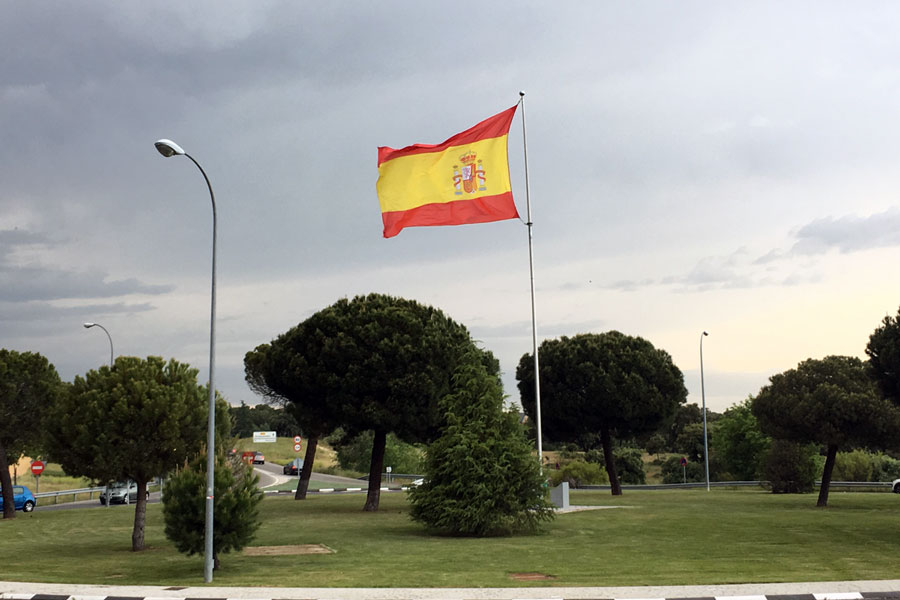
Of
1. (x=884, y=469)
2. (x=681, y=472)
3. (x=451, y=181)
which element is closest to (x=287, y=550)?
(x=451, y=181)

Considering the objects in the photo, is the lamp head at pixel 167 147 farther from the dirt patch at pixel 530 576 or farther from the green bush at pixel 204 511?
the dirt patch at pixel 530 576

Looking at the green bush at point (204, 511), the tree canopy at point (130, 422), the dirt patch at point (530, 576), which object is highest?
the tree canopy at point (130, 422)

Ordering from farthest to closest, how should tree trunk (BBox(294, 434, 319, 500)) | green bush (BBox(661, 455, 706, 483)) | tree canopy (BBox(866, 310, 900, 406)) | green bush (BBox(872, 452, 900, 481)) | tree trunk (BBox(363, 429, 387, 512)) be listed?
green bush (BBox(661, 455, 706, 483))
green bush (BBox(872, 452, 900, 481))
tree trunk (BBox(294, 434, 319, 500))
tree trunk (BBox(363, 429, 387, 512))
tree canopy (BBox(866, 310, 900, 406))

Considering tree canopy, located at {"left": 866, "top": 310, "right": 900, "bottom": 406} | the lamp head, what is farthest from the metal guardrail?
the lamp head

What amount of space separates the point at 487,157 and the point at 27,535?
2178cm

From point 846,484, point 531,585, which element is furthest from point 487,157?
point 846,484

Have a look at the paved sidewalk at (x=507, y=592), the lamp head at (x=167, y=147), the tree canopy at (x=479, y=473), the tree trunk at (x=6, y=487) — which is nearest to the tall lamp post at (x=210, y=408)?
the lamp head at (x=167, y=147)

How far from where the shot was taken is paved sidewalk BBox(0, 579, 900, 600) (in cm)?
1487

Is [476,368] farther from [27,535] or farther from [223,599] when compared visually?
[27,535]

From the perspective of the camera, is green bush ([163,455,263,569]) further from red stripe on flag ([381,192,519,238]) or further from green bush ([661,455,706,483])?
green bush ([661,455,706,483])

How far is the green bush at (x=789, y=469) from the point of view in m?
54.8

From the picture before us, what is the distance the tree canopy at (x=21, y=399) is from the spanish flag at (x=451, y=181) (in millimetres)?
19594

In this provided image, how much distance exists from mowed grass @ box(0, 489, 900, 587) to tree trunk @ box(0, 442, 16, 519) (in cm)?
266

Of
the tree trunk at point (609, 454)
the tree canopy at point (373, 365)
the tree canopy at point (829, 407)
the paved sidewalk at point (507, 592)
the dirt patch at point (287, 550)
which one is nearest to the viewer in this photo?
the paved sidewalk at point (507, 592)
